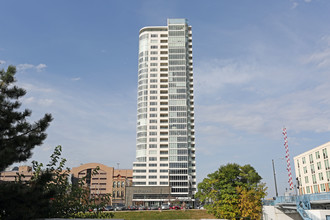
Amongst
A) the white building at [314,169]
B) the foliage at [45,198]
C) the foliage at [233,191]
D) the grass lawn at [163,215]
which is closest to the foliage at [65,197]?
the foliage at [45,198]

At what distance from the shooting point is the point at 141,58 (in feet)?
435

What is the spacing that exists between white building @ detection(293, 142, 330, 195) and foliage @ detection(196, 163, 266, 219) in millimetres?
25184

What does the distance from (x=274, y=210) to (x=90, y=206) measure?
4697 cm

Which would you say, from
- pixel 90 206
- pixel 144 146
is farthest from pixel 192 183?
pixel 90 206

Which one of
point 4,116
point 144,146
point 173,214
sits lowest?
point 173,214

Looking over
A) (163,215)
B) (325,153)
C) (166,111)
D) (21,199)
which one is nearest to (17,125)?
(21,199)

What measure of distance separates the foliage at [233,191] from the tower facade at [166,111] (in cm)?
5965

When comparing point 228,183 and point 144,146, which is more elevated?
point 144,146

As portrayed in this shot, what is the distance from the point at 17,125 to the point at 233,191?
4005cm

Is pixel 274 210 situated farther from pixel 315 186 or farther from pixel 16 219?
pixel 16 219

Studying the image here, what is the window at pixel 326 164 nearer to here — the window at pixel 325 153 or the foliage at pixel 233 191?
the window at pixel 325 153

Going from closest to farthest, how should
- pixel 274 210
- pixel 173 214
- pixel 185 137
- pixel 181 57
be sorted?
1. pixel 274 210
2. pixel 173 214
3. pixel 185 137
4. pixel 181 57

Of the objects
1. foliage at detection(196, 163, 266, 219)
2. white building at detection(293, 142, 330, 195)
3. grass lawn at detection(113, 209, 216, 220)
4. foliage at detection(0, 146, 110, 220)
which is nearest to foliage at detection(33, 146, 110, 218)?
foliage at detection(0, 146, 110, 220)

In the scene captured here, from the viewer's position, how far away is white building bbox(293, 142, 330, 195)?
70.6m
